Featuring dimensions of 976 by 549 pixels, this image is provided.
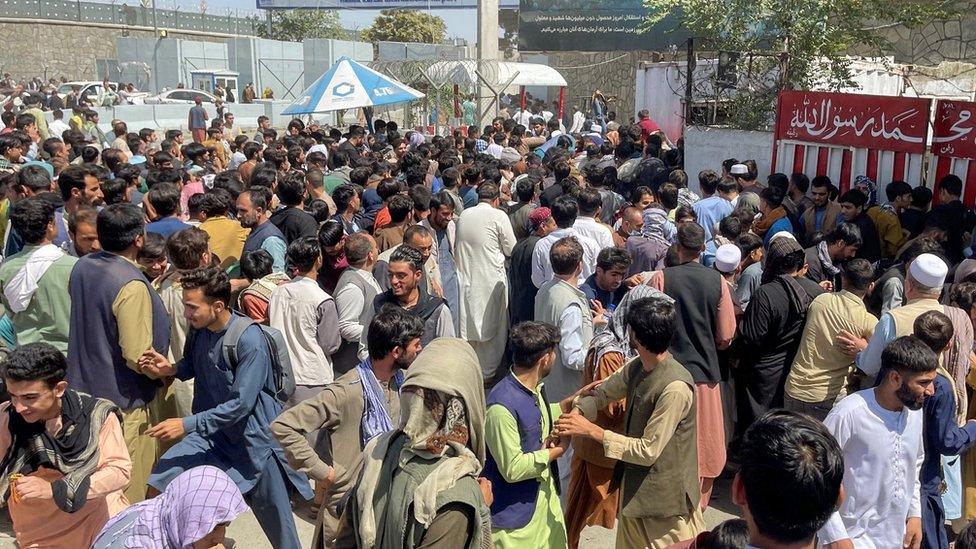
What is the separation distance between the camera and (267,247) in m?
5.54

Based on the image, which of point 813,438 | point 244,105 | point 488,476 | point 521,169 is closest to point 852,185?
point 521,169

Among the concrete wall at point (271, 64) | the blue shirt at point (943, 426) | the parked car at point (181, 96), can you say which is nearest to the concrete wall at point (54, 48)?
the concrete wall at point (271, 64)

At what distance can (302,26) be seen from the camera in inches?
1812

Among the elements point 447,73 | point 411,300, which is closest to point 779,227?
point 411,300

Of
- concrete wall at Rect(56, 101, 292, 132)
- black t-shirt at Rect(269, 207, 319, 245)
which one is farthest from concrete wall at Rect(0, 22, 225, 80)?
black t-shirt at Rect(269, 207, 319, 245)

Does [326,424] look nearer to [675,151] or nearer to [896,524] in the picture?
[896,524]

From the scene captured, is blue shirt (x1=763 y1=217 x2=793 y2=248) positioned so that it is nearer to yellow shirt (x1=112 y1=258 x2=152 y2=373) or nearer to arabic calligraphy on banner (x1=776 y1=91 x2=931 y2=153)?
arabic calligraphy on banner (x1=776 y1=91 x2=931 y2=153)

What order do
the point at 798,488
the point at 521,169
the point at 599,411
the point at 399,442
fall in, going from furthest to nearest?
the point at 521,169 → the point at 599,411 → the point at 399,442 → the point at 798,488

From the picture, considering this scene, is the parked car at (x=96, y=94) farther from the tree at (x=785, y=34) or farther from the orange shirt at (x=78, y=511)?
the orange shirt at (x=78, y=511)

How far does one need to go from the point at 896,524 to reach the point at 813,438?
1619 millimetres

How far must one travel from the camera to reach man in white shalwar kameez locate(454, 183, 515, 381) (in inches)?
245

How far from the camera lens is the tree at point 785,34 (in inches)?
382

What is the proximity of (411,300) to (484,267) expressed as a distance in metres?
1.86

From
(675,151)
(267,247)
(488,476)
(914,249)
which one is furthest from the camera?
(675,151)
